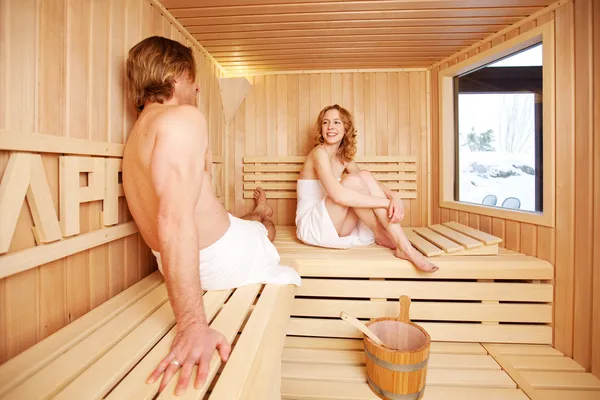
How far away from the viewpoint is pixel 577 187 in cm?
177

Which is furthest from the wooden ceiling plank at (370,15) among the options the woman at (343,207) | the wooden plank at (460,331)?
the wooden plank at (460,331)

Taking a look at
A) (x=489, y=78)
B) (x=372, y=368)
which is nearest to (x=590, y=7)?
(x=489, y=78)

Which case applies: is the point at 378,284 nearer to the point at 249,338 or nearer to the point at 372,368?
the point at 372,368

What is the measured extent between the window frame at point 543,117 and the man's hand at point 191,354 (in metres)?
2.02

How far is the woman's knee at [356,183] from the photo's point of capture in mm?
2160

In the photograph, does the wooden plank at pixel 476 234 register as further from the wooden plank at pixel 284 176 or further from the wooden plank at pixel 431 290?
the wooden plank at pixel 284 176

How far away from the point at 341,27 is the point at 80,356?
89.9 inches

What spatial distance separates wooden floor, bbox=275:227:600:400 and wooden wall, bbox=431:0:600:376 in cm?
8

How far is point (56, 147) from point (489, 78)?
2847 millimetres

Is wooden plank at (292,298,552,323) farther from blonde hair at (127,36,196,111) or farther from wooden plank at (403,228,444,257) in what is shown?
blonde hair at (127,36,196,111)

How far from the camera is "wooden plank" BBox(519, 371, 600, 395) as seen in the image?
1.57 meters

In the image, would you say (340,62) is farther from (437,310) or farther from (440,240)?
(437,310)

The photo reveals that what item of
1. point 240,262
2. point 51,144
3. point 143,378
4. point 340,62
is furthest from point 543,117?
point 51,144

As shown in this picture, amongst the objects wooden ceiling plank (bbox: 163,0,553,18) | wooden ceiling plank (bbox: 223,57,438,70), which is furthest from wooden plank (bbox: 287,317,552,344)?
wooden ceiling plank (bbox: 223,57,438,70)
